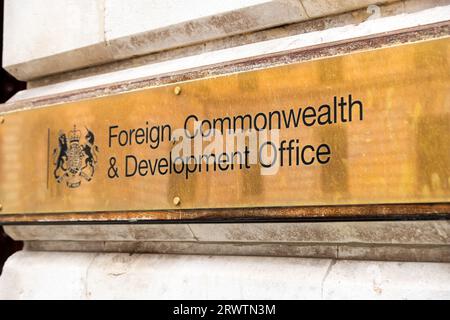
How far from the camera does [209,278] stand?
201 cm

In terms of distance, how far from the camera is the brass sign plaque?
1.61m

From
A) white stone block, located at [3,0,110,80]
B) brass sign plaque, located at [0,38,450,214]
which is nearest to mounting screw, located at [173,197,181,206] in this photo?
brass sign plaque, located at [0,38,450,214]

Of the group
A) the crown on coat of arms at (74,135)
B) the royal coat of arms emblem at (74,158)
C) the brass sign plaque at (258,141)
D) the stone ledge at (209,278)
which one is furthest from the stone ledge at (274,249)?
the crown on coat of arms at (74,135)

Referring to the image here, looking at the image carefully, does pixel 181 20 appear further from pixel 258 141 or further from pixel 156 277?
pixel 156 277

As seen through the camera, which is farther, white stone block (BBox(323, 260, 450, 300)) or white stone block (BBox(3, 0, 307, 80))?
white stone block (BBox(3, 0, 307, 80))

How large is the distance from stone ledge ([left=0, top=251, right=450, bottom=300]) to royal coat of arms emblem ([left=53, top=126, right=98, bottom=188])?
29cm

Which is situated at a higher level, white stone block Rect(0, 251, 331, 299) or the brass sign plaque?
the brass sign plaque

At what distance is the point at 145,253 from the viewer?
2275mm

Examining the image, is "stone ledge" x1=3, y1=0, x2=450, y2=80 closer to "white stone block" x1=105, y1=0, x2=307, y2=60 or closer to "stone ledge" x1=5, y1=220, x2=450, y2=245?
"white stone block" x1=105, y1=0, x2=307, y2=60

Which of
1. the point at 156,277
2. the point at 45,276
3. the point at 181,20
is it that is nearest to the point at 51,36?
the point at 181,20

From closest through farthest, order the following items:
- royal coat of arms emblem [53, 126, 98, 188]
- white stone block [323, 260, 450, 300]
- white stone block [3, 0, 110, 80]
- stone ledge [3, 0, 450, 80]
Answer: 1. white stone block [323, 260, 450, 300]
2. stone ledge [3, 0, 450, 80]
3. royal coat of arms emblem [53, 126, 98, 188]
4. white stone block [3, 0, 110, 80]

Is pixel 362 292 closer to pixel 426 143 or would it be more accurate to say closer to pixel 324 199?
pixel 324 199

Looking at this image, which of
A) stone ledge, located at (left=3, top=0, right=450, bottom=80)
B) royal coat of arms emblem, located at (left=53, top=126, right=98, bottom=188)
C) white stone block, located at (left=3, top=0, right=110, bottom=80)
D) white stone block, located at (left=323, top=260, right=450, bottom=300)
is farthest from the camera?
white stone block, located at (left=3, top=0, right=110, bottom=80)
